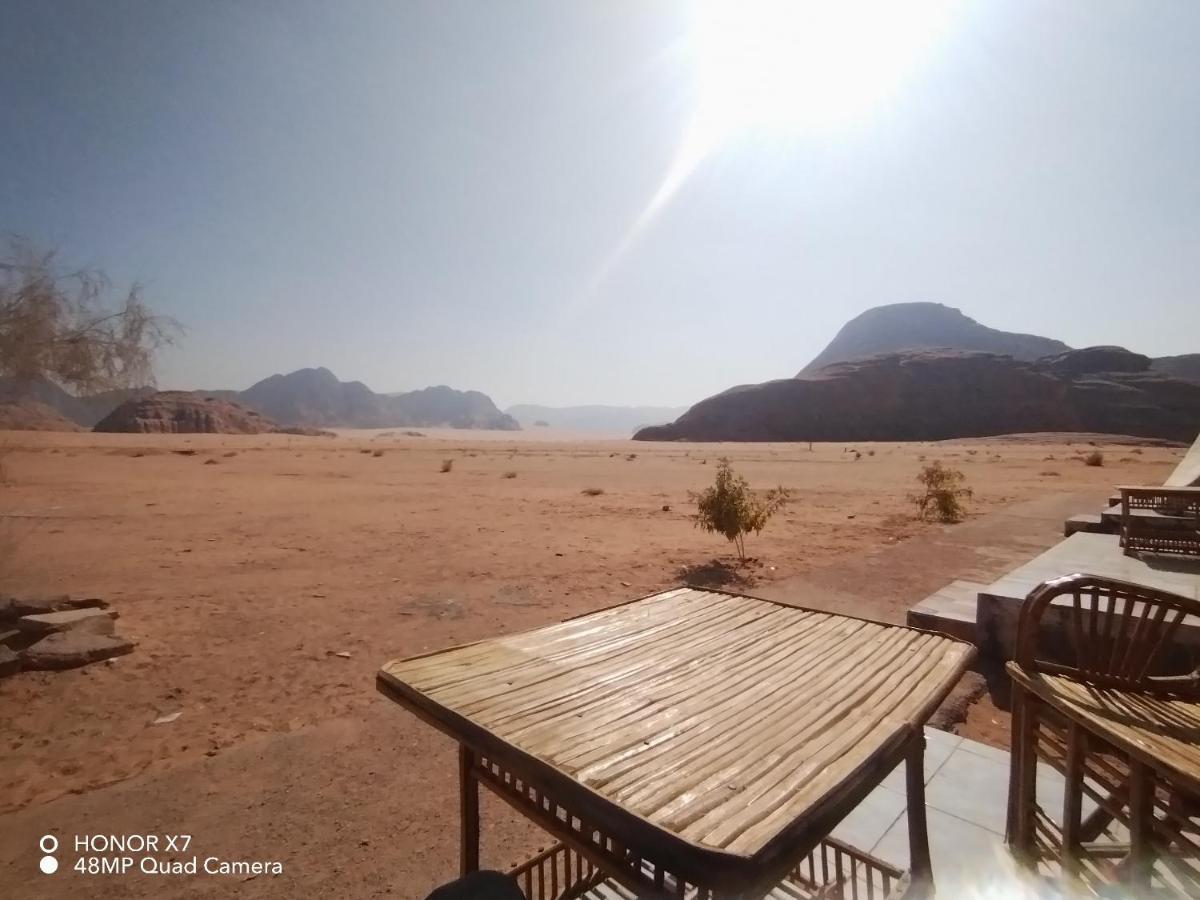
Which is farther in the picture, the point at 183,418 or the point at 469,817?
the point at 183,418

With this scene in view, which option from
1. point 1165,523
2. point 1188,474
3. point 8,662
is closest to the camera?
point 8,662

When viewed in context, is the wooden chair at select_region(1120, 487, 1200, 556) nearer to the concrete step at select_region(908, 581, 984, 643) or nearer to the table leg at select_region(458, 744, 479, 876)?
the concrete step at select_region(908, 581, 984, 643)

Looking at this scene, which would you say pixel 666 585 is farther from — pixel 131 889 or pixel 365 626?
pixel 131 889

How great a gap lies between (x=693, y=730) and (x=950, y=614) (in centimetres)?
391

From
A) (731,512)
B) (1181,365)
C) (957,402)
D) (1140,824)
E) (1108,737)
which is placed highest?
(1181,365)

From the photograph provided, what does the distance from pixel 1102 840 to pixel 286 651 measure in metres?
5.70

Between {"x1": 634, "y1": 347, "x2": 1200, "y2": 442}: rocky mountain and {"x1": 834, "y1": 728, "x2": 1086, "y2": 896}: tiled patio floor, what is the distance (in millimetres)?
92969

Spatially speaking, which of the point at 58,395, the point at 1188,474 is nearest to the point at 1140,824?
the point at 1188,474

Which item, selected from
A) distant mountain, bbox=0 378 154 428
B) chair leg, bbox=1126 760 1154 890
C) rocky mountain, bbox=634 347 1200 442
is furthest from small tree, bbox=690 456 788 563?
rocky mountain, bbox=634 347 1200 442

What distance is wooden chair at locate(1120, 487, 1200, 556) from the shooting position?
5844 millimetres

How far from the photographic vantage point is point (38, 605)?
5.77 m

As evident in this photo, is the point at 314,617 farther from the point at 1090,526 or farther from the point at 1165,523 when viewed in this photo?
the point at 1090,526

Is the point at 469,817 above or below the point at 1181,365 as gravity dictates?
below

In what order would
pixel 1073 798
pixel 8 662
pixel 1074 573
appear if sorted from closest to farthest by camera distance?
pixel 1073 798 < pixel 1074 573 < pixel 8 662
